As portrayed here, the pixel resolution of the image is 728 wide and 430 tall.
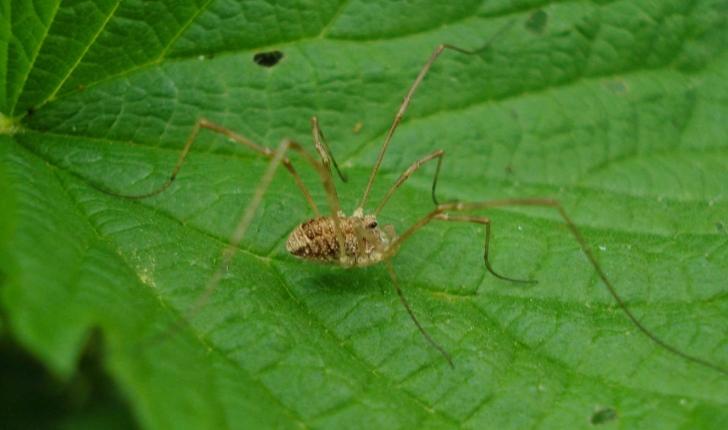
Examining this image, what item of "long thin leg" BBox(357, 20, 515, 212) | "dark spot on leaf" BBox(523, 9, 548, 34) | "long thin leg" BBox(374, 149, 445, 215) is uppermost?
"dark spot on leaf" BBox(523, 9, 548, 34)

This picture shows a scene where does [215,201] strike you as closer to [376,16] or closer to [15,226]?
[15,226]

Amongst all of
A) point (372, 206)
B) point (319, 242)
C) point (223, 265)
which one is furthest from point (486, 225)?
point (223, 265)

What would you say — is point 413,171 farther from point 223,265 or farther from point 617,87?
point 617,87

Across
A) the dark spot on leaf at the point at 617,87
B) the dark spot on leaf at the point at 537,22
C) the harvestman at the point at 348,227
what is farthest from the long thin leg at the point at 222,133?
the dark spot on leaf at the point at 617,87

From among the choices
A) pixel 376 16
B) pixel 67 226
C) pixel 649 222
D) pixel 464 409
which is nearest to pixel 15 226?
pixel 67 226

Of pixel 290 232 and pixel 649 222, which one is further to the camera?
pixel 649 222

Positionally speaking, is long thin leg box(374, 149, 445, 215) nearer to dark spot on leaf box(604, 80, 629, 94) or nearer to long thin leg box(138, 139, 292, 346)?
long thin leg box(138, 139, 292, 346)

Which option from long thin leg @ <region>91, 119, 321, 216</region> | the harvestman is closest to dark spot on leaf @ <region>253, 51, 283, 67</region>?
the harvestman
